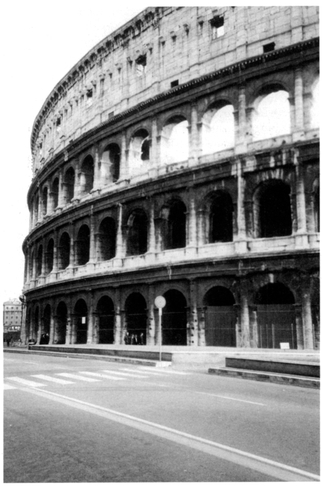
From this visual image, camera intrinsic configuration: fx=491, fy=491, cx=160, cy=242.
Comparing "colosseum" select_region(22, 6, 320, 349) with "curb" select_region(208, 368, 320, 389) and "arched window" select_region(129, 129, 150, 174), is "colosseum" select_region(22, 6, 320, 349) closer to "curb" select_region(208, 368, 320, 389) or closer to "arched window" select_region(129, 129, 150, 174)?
"arched window" select_region(129, 129, 150, 174)

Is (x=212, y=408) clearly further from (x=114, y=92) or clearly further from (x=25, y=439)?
(x=114, y=92)

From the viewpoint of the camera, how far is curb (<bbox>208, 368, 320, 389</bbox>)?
1105cm

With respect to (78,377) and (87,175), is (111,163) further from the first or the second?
(78,377)

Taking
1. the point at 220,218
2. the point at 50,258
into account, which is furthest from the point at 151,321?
the point at 50,258

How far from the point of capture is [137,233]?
1030 inches

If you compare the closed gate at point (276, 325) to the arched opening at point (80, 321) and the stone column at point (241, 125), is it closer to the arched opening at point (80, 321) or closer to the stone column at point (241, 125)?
the stone column at point (241, 125)

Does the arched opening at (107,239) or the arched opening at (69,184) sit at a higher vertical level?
the arched opening at (69,184)

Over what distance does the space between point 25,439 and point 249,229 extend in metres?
15.6

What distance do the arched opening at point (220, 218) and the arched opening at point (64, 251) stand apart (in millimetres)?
12008

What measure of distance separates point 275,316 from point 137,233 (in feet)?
31.1

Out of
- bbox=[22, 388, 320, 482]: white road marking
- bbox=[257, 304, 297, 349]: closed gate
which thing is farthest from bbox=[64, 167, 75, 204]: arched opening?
bbox=[22, 388, 320, 482]: white road marking

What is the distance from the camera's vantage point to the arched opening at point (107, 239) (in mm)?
27391

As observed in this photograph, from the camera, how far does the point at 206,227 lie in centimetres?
2227

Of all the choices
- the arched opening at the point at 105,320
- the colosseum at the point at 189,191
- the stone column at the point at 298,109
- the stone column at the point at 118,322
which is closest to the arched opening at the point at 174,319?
the colosseum at the point at 189,191
